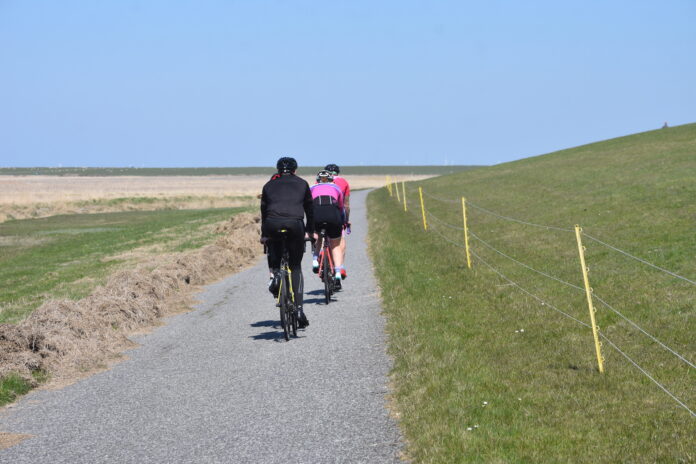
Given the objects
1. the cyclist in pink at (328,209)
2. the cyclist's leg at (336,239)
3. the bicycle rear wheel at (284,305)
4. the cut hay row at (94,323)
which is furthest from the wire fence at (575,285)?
the cut hay row at (94,323)

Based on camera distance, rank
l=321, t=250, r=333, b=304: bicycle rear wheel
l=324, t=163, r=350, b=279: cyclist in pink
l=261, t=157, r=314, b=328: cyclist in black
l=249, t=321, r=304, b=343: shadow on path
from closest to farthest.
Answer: l=261, t=157, r=314, b=328: cyclist in black
l=249, t=321, r=304, b=343: shadow on path
l=321, t=250, r=333, b=304: bicycle rear wheel
l=324, t=163, r=350, b=279: cyclist in pink

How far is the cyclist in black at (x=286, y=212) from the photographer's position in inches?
424

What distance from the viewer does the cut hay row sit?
10.3 meters

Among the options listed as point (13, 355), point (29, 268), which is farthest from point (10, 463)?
point (29, 268)

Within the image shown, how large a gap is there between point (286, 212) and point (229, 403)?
325 cm

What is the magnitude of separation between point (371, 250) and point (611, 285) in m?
10.2

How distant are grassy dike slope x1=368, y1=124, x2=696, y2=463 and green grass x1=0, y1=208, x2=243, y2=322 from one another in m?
7.90

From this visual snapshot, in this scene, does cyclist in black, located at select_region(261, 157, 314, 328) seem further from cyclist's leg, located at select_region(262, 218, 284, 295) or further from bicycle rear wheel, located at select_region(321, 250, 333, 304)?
bicycle rear wheel, located at select_region(321, 250, 333, 304)

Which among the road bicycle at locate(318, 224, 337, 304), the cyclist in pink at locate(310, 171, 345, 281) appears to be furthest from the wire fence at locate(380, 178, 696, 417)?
the cyclist in pink at locate(310, 171, 345, 281)

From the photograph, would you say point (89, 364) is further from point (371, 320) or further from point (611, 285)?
point (611, 285)

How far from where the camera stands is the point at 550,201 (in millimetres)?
34406

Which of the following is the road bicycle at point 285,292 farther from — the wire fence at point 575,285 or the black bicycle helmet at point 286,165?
the wire fence at point 575,285

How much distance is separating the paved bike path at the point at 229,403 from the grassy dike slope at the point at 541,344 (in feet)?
1.52

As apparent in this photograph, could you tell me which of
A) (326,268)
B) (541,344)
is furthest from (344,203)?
(541,344)
